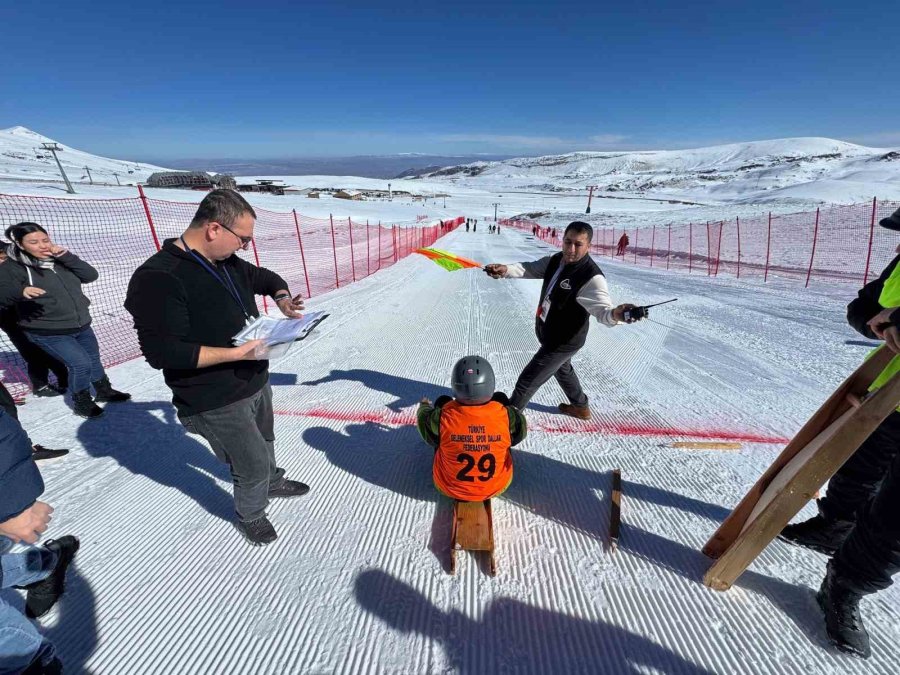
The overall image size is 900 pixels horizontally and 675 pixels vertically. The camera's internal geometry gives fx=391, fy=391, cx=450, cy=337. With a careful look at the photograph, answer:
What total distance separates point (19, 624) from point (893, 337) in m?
3.40

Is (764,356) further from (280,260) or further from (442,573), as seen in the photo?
(280,260)

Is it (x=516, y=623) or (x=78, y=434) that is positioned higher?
(x=78, y=434)

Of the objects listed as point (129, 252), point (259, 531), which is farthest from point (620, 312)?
point (129, 252)

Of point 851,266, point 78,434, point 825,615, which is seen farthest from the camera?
point 851,266

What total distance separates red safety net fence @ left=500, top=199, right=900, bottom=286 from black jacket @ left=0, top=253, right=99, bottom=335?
14.4 m

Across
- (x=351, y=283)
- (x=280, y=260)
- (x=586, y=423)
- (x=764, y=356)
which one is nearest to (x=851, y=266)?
(x=764, y=356)

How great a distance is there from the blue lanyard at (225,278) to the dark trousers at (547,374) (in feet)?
7.67

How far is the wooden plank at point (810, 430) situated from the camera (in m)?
1.79

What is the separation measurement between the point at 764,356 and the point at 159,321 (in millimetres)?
6641

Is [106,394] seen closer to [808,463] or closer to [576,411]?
[576,411]

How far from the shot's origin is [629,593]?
2121 mm

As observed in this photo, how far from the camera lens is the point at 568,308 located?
330cm

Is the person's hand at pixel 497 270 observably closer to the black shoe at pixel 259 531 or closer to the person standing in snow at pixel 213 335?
the person standing in snow at pixel 213 335

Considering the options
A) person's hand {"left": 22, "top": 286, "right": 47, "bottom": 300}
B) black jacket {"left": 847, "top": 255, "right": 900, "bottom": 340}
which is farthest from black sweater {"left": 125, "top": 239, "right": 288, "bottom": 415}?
black jacket {"left": 847, "top": 255, "right": 900, "bottom": 340}
